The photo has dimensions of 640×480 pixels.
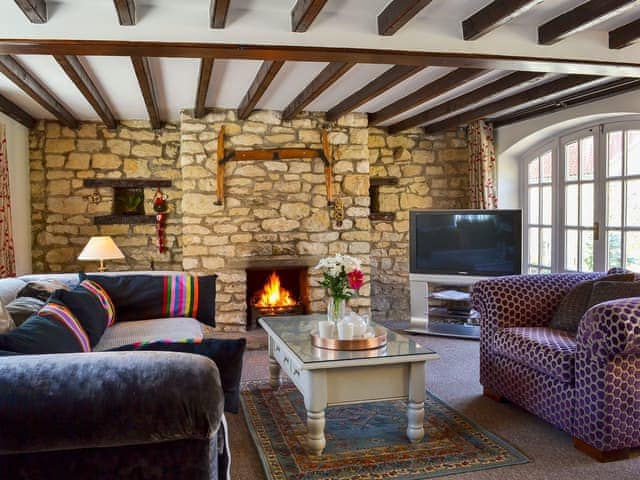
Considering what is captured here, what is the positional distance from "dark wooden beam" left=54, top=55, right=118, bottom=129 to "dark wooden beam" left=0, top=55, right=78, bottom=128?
34 cm

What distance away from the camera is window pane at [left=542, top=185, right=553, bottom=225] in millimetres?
5934

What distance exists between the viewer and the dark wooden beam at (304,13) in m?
2.70

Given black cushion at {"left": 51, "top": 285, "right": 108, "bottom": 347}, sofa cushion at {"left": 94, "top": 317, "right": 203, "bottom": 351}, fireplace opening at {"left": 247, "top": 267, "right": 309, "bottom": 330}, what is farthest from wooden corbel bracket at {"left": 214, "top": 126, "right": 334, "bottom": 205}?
black cushion at {"left": 51, "top": 285, "right": 108, "bottom": 347}

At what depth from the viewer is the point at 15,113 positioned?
5328 mm

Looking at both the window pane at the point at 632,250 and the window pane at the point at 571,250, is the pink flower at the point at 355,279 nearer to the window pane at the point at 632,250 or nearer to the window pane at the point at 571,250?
the window pane at the point at 632,250

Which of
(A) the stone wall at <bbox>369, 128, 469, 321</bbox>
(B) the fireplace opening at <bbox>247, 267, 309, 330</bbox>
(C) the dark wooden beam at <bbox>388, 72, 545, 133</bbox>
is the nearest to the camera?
(C) the dark wooden beam at <bbox>388, 72, 545, 133</bbox>

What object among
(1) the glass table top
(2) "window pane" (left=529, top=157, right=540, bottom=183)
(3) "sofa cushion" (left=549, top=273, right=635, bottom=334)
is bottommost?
(1) the glass table top

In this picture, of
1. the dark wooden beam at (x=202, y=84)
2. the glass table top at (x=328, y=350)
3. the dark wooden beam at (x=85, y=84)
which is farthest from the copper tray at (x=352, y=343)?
the dark wooden beam at (x=85, y=84)

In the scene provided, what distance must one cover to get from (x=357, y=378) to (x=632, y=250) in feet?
10.6

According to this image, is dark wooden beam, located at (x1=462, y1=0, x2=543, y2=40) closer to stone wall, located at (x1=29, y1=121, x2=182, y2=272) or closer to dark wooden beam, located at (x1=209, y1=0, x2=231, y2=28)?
dark wooden beam, located at (x1=209, y1=0, x2=231, y2=28)

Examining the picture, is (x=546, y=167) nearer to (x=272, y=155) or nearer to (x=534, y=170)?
(x=534, y=170)

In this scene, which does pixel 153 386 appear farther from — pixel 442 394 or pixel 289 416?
pixel 442 394

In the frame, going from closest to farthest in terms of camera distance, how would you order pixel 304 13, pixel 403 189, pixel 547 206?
pixel 304 13 < pixel 547 206 < pixel 403 189

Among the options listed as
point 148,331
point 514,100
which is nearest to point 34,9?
point 148,331
